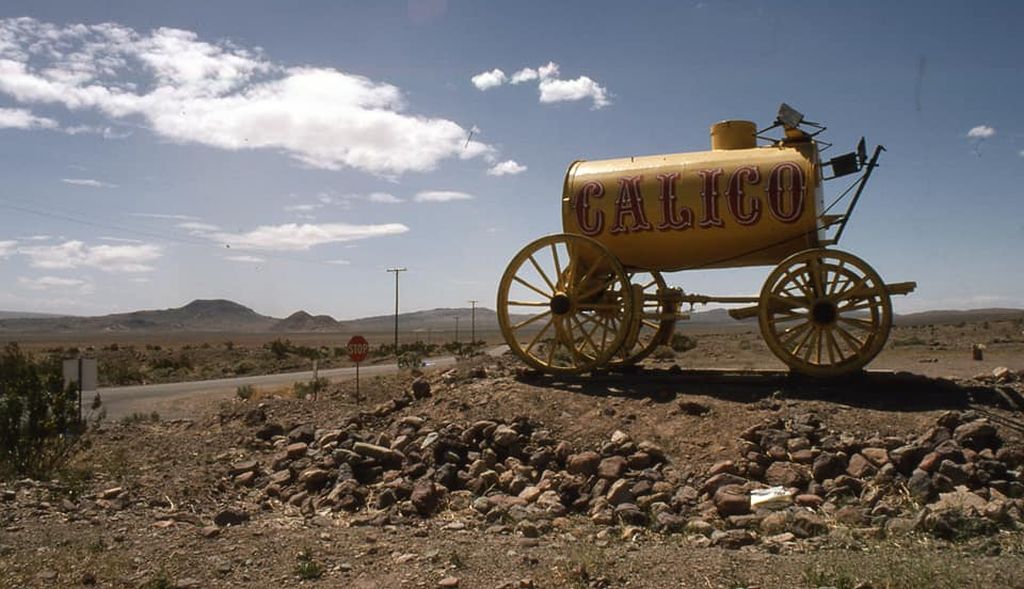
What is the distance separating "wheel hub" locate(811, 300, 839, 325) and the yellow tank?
100cm

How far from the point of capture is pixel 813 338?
37.0ft

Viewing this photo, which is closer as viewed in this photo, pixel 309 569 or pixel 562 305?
pixel 309 569


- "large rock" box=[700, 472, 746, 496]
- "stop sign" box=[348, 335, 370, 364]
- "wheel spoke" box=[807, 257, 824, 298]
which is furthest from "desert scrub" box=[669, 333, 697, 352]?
"large rock" box=[700, 472, 746, 496]

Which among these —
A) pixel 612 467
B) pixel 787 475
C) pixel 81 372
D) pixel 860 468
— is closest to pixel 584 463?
pixel 612 467

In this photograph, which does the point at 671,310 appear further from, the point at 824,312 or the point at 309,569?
the point at 309,569

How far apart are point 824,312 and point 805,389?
110cm

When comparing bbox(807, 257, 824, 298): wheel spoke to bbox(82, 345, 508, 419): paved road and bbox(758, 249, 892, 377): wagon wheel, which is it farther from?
bbox(82, 345, 508, 419): paved road

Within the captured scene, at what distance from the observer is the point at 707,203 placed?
465 inches

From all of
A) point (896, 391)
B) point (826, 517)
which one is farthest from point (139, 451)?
point (896, 391)

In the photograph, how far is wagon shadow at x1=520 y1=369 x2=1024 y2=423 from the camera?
1025 centimetres

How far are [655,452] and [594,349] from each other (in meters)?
3.60

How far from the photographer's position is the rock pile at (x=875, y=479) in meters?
6.89

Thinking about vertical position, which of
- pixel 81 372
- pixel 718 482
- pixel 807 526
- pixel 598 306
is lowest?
pixel 807 526

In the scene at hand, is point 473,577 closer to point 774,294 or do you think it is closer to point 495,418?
point 495,418
